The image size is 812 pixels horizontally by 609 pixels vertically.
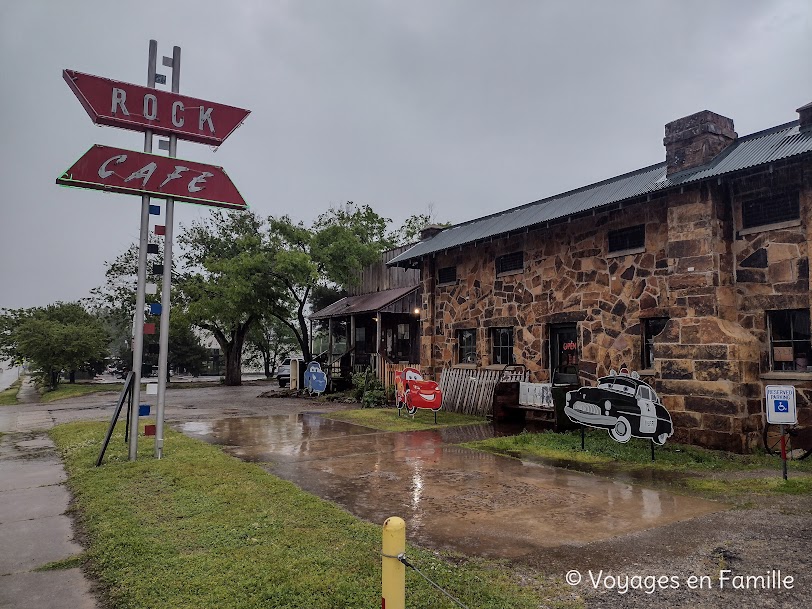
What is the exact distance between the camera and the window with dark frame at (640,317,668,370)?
11367 millimetres

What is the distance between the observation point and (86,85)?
8.39m

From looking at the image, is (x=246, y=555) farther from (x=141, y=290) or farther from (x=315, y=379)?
(x=315, y=379)

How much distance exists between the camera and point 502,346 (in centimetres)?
1561

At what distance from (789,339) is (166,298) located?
442 inches

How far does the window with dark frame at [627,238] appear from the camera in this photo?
38.7 ft

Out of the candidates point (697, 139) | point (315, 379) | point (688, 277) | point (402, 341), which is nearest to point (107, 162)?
point (688, 277)

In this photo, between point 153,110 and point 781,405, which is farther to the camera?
point 153,110

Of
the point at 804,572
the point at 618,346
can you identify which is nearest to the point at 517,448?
the point at 618,346

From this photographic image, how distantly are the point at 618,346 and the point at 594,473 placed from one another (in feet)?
15.7

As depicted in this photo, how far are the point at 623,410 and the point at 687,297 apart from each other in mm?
2631

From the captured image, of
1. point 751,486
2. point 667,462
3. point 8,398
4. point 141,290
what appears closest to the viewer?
point 751,486

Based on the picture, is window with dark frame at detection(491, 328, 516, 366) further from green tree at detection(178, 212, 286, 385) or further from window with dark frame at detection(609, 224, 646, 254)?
green tree at detection(178, 212, 286, 385)

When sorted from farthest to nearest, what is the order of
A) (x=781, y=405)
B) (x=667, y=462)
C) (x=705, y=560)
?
(x=667, y=462)
(x=781, y=405)
(x=705, y=560)

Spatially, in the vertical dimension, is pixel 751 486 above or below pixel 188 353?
below
